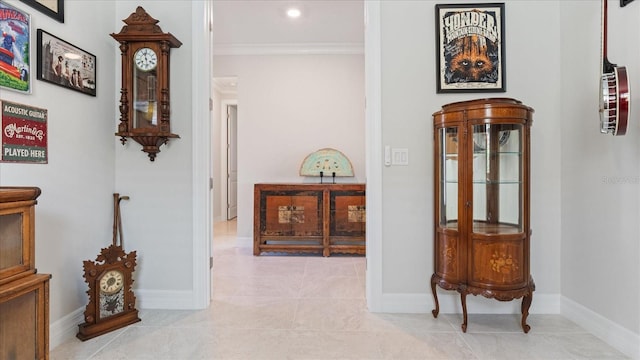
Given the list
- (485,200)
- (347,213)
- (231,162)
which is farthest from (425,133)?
(231,162)

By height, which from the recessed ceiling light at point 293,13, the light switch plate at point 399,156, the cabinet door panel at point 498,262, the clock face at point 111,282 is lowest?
the clock face at point 111,282

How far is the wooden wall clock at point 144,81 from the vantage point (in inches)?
88.0

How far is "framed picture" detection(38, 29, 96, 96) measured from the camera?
180 cm

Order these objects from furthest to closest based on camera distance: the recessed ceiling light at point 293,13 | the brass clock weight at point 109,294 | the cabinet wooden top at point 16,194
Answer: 1. the recessed ceiling light at point 293,13
2. the brass clock weight at point 109,294
3. the cabinet wooden top at point 16,194

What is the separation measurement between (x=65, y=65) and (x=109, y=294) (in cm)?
139

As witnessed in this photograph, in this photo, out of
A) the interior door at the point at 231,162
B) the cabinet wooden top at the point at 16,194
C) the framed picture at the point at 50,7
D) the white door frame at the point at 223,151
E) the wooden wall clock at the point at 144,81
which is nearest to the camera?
the cabinet wooden top at the point at 16,194

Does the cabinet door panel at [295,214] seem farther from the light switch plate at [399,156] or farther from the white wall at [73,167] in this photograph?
the white wall at [73,167]

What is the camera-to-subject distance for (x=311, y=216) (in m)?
3.95

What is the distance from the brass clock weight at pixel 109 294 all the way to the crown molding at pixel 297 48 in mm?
3024

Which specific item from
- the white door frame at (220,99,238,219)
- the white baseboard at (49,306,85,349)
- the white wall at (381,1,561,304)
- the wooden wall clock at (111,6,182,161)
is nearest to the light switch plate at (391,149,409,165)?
the white wall at (381,1,561,304)

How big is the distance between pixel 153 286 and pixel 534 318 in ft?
8.70

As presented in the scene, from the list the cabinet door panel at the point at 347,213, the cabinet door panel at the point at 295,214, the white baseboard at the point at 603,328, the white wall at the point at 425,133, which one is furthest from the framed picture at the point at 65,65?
the white baseboard at the point at 603,328

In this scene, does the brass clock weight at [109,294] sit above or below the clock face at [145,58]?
below

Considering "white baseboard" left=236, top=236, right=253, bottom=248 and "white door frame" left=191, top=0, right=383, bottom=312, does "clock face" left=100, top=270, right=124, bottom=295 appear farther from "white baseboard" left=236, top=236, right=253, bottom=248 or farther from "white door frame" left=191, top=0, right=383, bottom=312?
"white baseboard" left=236, top=236, right=253, bottom=248
